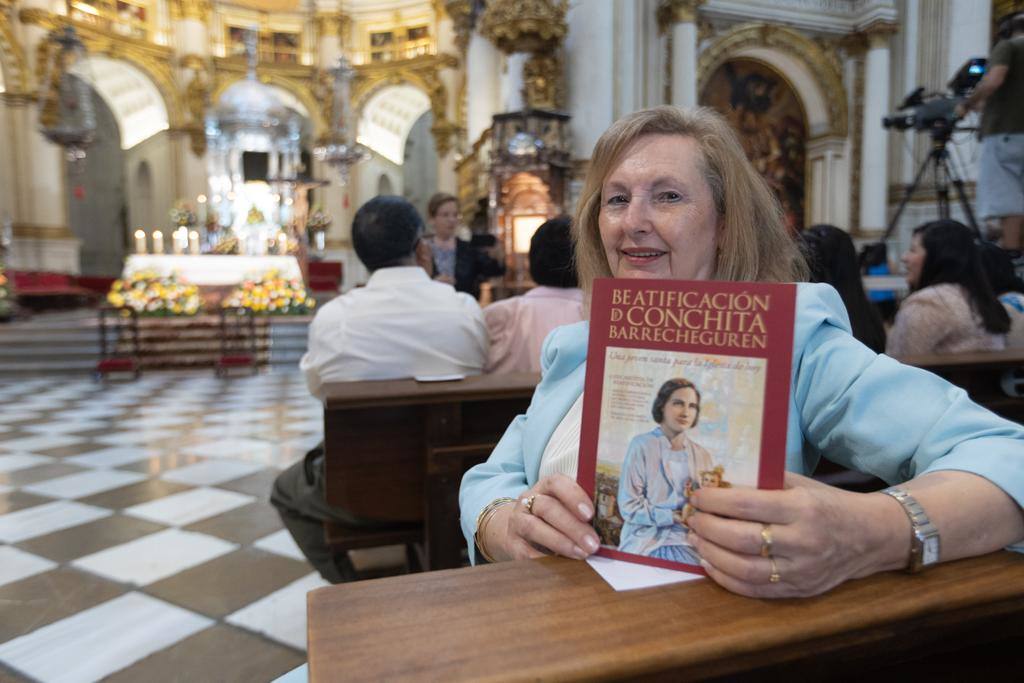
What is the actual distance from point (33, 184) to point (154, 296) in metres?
7.62

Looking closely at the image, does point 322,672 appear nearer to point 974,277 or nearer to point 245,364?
point 974,277

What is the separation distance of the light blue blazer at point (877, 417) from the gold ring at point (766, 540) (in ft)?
0.55

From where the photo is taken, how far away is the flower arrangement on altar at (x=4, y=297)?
30.8 feet

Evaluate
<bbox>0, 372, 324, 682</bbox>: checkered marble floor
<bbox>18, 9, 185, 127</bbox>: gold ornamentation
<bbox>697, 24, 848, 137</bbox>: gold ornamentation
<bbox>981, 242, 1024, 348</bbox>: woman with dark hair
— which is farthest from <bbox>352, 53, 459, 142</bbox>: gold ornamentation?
<bbox>981, 242, 1024, 348</bbox>: woman with dark hair

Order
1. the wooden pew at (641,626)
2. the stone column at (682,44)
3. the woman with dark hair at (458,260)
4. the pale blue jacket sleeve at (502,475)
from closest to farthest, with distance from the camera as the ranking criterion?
the wooden pew at (641,626) → the pale blue jacket sleeve at (502,475) → the woman with dark hair at (458,260) → the stone column at (682,44)

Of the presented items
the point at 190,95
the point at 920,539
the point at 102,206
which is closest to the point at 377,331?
the point at 920,539

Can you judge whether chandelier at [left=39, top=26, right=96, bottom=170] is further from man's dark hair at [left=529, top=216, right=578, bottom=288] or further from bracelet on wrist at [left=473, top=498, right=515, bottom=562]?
bracelet on wrist at [left=473, top=498, right=515, bottom=562]

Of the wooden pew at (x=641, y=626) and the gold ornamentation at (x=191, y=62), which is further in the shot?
the gold ornamentation at (x=191, y=62)

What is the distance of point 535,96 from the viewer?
9.07m

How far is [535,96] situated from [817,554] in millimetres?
9091

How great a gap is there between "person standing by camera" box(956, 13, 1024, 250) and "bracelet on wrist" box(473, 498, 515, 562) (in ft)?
11.2

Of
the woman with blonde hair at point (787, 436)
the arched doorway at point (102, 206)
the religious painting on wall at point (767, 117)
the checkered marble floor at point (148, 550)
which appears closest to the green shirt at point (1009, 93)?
the woman with blonde hair at point (787, 436)

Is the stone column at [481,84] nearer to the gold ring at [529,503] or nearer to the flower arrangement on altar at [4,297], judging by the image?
the flower arrangement on altar at [4,297]

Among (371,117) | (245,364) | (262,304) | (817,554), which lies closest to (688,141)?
(817,554)
